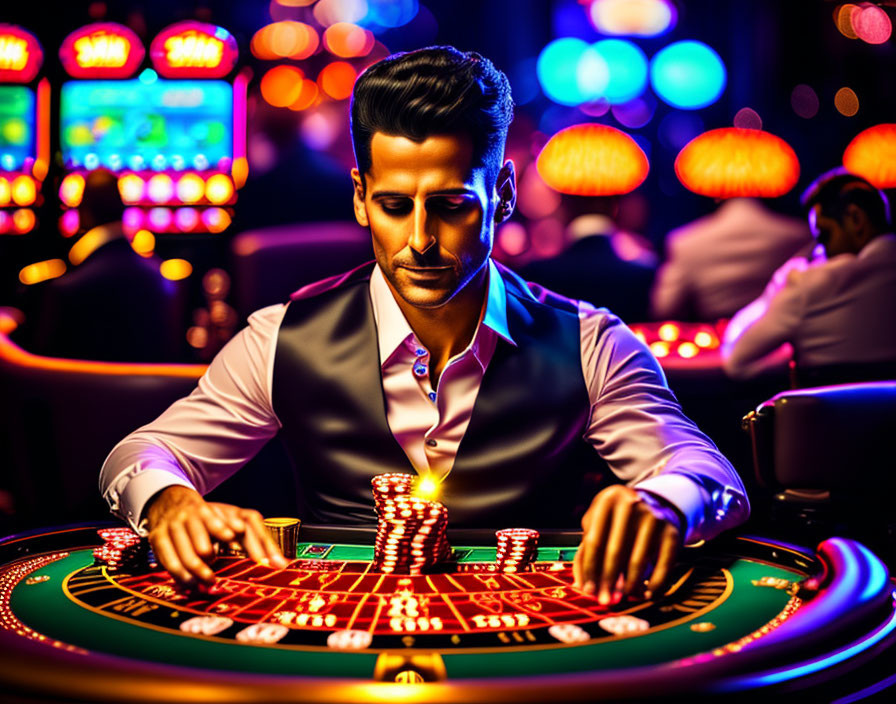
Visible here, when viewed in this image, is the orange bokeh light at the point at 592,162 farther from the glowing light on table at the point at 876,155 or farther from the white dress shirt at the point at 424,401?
the white dress shirt at the point at 424,401

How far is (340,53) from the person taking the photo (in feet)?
27.8

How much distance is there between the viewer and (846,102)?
9766mm

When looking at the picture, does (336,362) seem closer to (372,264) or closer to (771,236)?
(372,264)

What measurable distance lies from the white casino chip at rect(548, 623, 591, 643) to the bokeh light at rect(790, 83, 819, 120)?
9.67 m

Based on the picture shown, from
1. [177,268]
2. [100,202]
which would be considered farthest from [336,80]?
[100,202]

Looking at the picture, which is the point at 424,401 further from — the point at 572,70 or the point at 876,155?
the point at 572,70

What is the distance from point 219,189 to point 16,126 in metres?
1.52

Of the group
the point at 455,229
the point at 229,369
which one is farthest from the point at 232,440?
the point at 455,229

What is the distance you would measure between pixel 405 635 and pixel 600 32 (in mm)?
9067

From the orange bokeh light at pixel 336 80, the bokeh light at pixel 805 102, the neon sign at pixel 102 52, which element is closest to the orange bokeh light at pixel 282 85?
the orange bokeh light at pixel 336 80

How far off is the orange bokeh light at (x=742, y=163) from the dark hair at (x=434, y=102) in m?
5.68

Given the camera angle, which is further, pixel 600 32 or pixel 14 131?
pixel 600 32

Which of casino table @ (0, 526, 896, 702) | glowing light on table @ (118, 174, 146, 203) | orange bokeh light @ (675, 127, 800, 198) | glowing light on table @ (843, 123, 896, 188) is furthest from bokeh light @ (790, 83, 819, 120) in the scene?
casino table @ (0, 526, 896, 702)

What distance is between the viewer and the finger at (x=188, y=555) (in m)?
1.13
